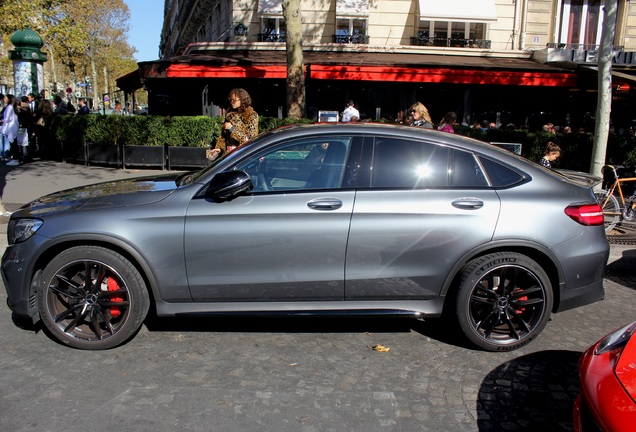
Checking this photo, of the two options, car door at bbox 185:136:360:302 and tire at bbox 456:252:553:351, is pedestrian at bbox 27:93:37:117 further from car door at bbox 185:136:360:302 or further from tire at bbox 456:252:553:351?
tire at bbox 456:252:553:351

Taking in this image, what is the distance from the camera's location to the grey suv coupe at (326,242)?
392 centimetres

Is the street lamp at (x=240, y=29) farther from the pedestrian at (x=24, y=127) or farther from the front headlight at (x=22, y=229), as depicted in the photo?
the front headlight at (x=22, y=229)

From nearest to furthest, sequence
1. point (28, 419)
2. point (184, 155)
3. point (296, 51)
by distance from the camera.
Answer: point (28, 419) → point (184, 155) → point (296, 51)

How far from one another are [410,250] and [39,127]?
1391 cm

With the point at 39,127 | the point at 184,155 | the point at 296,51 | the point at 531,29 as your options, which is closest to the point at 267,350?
the point at 184,155

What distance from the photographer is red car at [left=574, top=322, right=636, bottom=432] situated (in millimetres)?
2236

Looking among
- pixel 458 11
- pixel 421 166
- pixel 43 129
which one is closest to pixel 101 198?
pixel 421 166

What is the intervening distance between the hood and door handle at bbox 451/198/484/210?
6.89ft

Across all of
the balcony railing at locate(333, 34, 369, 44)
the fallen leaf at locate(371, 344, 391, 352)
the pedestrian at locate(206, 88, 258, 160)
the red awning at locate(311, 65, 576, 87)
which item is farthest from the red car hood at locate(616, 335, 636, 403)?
the balcony railing at locate(333, 34, 369, 44)

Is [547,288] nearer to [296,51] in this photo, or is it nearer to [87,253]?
[87,253]

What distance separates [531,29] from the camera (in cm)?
1934

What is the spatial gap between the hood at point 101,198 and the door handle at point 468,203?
2.10m

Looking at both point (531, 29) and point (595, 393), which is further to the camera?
point (531, 29)

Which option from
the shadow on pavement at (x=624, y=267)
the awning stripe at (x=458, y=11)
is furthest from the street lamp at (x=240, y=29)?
the shadow on pavement at (x=624, y=267)
